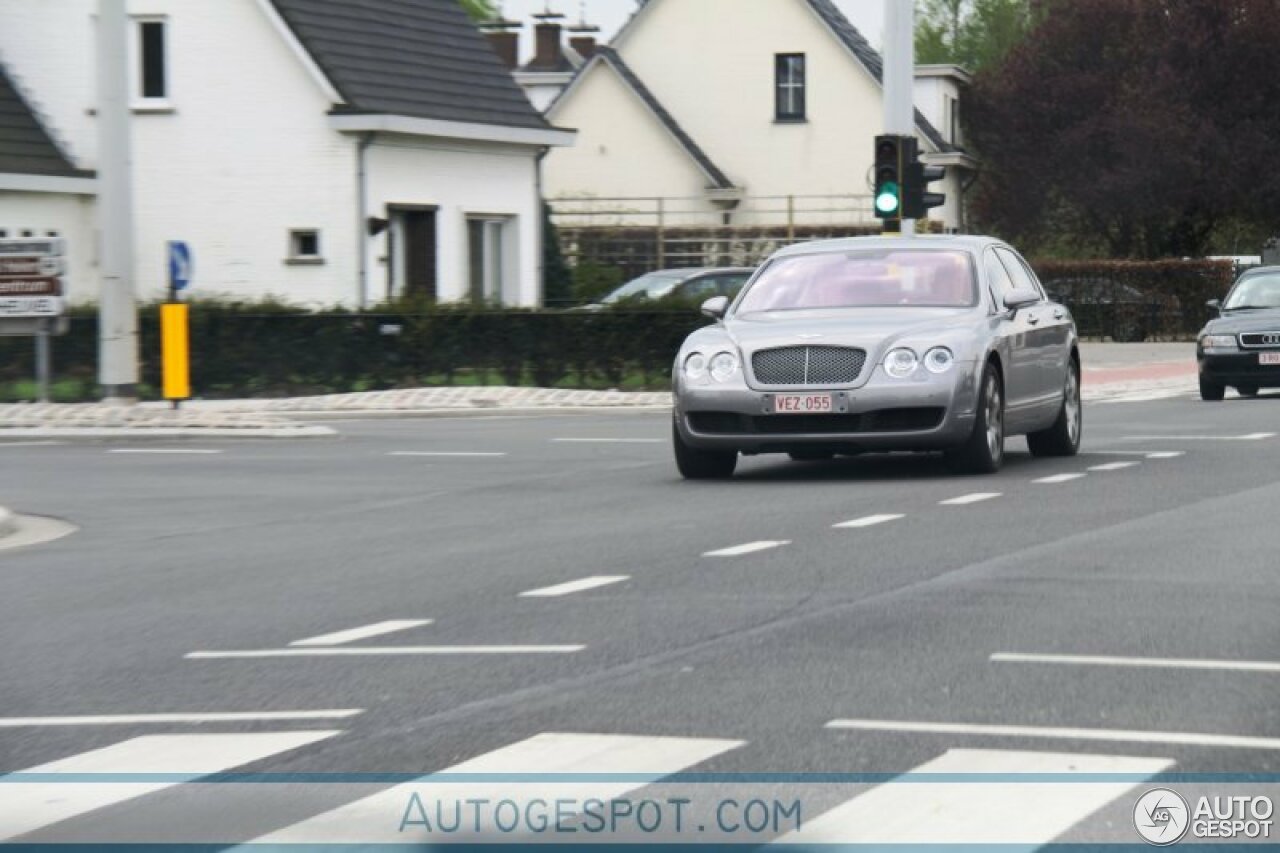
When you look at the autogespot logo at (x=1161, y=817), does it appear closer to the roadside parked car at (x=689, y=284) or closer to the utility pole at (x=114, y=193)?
the utility pole at (x=114, y=193)

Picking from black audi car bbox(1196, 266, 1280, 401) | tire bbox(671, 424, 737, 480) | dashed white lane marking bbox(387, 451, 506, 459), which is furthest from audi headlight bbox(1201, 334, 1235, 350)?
tire bbox(671, 424, 737, 480)

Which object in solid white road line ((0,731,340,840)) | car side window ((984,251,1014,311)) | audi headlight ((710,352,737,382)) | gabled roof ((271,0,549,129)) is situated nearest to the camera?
solid white road line ((0,731,340,840))

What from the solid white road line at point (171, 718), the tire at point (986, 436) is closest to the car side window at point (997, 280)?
the tire at point (986, 436)

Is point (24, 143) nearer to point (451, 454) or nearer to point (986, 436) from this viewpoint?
point (451, 454)

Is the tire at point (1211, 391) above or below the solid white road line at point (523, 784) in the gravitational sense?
below

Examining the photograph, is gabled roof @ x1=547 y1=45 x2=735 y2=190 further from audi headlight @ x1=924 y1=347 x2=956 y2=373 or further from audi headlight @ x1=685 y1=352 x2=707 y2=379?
audi headlight @ x1=924 y1=347 x2=956 y2=373

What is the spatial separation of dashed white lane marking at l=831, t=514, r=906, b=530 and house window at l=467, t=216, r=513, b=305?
85.9ft

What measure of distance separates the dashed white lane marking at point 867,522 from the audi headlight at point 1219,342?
16.8m

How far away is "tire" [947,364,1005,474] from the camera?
16141mm

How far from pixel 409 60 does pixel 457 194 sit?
82.0 inches

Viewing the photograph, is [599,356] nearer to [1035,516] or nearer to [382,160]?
[382,160]

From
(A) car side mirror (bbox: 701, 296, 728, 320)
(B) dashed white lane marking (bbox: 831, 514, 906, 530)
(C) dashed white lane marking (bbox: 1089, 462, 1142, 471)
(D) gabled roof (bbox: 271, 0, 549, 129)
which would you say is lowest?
(C) dashed white lane marking (bbox: 1089, 462, 1142, 471)

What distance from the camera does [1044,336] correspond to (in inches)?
706

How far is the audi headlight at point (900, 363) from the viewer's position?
15836 mm
